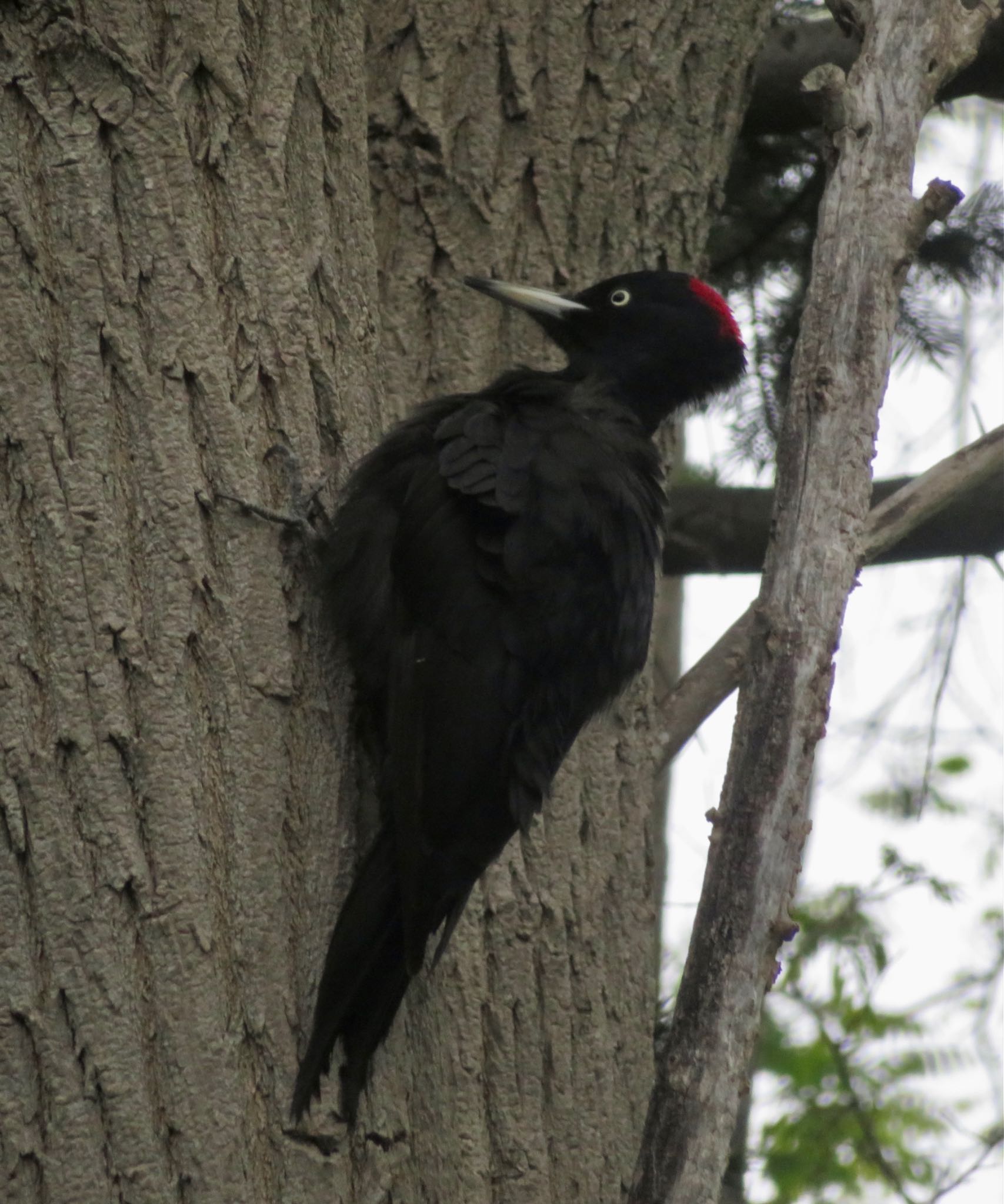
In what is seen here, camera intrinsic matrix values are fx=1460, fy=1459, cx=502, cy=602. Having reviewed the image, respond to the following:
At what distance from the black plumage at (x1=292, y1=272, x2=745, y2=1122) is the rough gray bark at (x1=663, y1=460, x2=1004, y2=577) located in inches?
38.0

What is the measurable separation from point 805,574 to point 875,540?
0.60m

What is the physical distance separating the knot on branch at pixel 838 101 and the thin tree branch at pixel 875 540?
0.69m

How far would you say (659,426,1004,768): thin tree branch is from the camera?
9.46 ft

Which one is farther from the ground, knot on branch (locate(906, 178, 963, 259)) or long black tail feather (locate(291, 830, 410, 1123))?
knot on branch (locate(906, 178, 963, 259))

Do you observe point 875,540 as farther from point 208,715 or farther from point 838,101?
point 208,715

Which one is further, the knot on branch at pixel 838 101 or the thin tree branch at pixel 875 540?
the thin tree branch at pixel 875 540

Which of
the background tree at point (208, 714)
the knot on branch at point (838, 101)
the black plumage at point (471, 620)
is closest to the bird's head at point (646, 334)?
the black plumage at point (471, 620)

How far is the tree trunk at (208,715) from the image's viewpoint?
6.71 ft

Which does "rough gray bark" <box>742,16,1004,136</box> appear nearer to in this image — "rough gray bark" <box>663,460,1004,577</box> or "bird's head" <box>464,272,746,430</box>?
"bird's head" <box>464,272,746,430</box>

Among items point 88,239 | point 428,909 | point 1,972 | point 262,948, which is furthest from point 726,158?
point 1,972

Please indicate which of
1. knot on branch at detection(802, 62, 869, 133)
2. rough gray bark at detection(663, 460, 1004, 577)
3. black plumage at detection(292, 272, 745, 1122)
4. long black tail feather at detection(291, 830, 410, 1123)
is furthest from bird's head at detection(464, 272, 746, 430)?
long black tail feather at detection(291, 830, 410, 1123)

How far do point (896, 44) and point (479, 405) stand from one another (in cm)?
98

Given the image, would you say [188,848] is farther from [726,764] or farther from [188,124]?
[188,124]

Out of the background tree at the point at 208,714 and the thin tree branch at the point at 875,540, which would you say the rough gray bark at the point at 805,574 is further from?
the background tree at the point at 208,714
